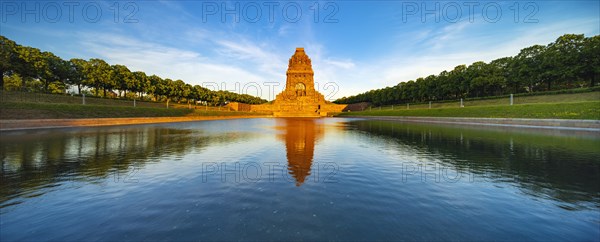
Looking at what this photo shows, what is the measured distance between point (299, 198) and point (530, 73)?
57.6 meters

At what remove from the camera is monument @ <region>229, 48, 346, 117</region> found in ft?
276

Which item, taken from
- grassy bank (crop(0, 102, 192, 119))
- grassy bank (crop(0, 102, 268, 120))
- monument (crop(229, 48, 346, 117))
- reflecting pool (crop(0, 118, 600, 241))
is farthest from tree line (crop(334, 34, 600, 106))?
grassy bank (crop(0, 102, 192, 119))

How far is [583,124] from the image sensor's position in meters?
20.6

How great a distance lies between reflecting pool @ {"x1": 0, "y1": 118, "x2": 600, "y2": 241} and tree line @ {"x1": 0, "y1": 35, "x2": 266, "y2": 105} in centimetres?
4675

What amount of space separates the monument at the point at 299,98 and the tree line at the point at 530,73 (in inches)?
1334

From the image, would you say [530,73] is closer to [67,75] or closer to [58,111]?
[58,111]

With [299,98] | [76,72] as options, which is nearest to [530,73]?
[299,98]

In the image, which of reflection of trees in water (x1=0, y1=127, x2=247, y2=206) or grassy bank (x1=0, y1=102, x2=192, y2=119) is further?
grassy bank (x1=0, y1=102, x2=192, y2=119)

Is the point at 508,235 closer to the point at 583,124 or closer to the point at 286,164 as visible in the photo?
the point at 286,164

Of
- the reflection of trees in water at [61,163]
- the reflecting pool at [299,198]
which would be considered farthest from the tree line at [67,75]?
the reflecting pool at [299,198]

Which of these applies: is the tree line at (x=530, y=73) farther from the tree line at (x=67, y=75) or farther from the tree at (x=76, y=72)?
the tree at (x=76, y=72)

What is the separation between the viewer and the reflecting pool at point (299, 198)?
4.13 m

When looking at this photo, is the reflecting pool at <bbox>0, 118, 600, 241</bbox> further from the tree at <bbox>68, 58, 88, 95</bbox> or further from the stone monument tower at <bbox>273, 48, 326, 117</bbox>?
the stone monument tower at <bbox>273, 48, 326, 117</bbox>

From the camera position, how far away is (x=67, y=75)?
50156 mm
